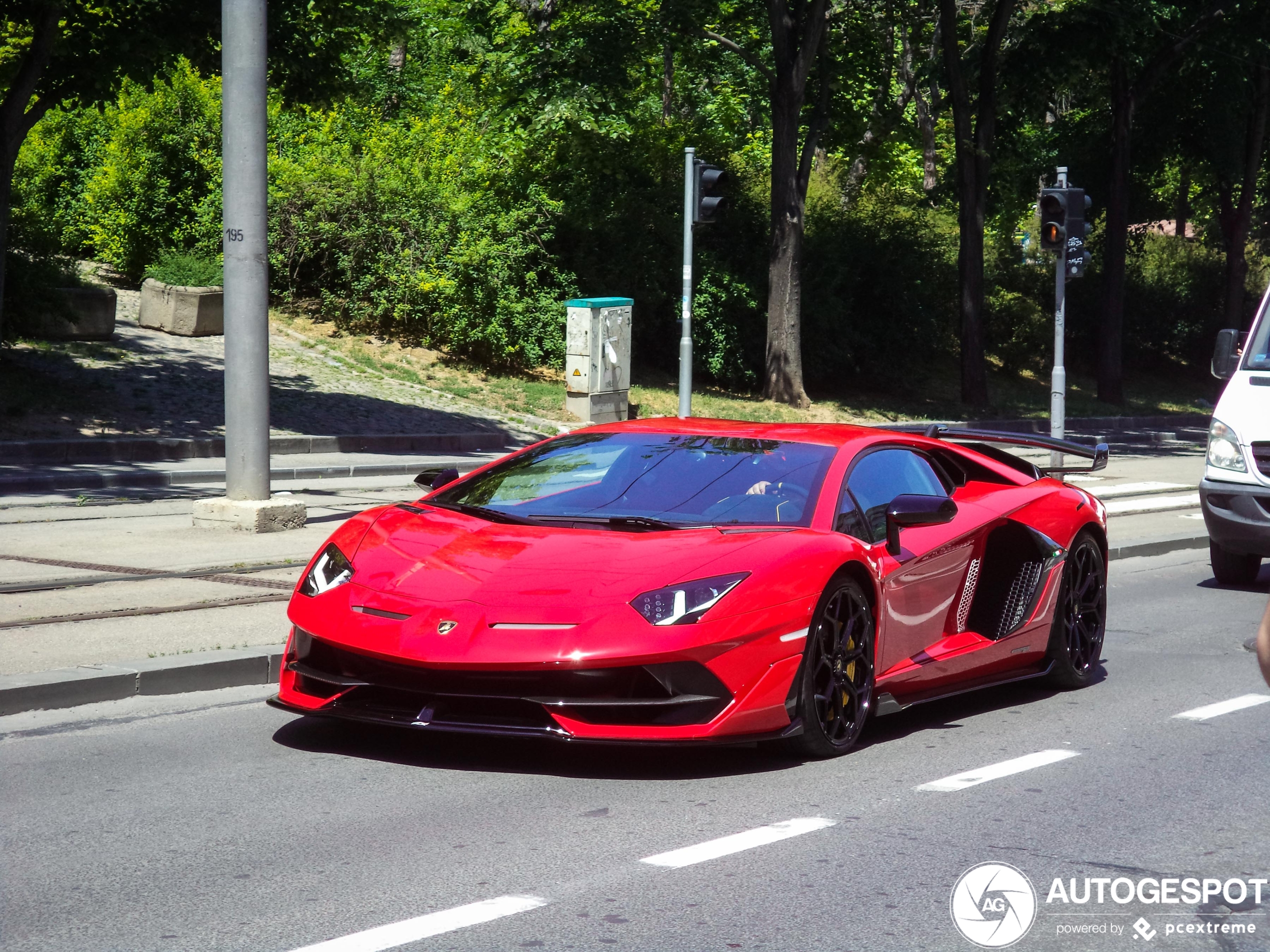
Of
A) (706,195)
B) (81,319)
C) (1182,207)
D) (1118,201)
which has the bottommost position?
(81,319)

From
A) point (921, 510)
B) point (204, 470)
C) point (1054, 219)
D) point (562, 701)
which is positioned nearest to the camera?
point (562, 701)

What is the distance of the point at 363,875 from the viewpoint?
14.4 ft

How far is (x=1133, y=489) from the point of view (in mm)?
18516

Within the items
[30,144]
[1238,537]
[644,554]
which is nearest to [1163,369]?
[30,144]

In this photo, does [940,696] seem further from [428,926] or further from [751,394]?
[751,394]

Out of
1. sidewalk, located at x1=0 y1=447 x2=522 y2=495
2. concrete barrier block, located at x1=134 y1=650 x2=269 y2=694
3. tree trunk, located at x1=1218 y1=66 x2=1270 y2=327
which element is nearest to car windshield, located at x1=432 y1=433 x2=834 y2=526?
concrete barrier block, located at x1=134 y1=650 x2=269 y2=694

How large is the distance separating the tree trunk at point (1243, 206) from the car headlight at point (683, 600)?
111 ft

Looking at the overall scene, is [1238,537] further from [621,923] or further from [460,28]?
[460,28]

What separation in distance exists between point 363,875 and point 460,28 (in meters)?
39.6

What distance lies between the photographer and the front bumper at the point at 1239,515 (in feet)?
34.7

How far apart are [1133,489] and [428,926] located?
16.0 meters

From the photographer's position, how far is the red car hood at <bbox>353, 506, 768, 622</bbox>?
544cm

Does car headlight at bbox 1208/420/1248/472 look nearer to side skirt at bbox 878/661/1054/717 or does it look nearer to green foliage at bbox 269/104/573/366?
side skirt at bbox 878/661/1054/717

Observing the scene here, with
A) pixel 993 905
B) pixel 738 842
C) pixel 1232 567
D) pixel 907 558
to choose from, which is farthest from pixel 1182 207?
pixel 993 905
